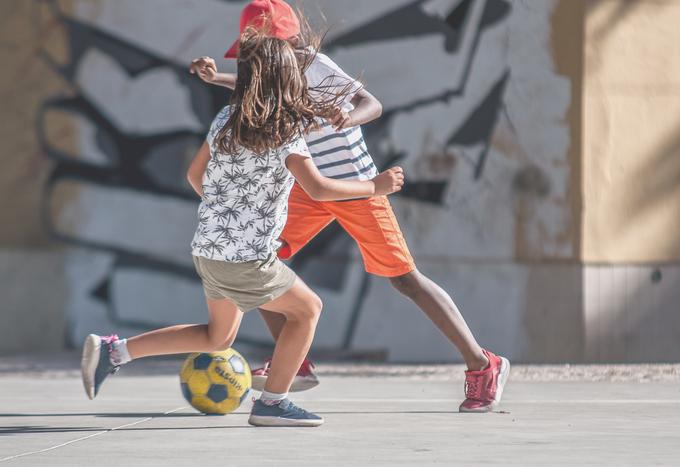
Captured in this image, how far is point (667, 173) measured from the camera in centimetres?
A: 934

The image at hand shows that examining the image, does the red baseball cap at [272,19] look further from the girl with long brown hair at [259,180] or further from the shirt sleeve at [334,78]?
the girl with long brown hair at [259,180]

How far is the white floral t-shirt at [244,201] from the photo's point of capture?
4.99 m

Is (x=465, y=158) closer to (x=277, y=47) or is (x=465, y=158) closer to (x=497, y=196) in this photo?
(x=497, y=196)

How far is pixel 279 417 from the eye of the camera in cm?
528

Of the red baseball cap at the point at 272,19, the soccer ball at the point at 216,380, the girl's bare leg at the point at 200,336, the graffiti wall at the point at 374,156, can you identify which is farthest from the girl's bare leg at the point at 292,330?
the graffiti wall at the point at 374,156

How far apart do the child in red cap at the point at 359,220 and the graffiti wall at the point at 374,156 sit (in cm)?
349

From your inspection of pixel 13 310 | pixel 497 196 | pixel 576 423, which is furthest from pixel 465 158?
pixel 576 423

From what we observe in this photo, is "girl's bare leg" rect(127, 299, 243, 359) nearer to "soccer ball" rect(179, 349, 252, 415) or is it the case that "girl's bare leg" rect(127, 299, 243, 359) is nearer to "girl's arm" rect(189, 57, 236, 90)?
"soccer ball" rect(179, 349, 252, 415)

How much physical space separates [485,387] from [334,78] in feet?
4.71

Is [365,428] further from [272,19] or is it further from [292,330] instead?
[272,19]

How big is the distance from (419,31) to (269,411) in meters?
4.73

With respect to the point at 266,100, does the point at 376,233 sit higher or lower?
lower

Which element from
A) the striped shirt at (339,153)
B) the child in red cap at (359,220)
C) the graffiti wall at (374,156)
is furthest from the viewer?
the graffiti wall at (374,156)

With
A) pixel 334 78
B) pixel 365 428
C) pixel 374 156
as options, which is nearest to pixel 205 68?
pixel 334 78
